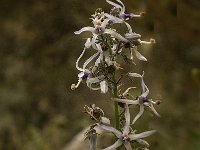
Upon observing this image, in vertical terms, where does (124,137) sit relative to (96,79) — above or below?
below

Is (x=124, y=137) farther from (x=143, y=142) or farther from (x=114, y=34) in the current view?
(x=114, y=34)

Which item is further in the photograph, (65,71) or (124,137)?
(65,71)

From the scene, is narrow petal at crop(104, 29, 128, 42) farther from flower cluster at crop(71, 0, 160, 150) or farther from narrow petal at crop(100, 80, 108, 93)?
narrow petal at crop(100, 80, 108, 93)

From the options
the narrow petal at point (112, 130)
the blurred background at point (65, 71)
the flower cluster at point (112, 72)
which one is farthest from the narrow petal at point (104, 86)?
the blurred background at point (65, 71)

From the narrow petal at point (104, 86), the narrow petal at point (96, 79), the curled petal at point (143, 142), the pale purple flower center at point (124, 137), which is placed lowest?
the curled petal at point (143, 142)

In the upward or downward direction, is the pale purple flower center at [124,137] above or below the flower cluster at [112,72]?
below

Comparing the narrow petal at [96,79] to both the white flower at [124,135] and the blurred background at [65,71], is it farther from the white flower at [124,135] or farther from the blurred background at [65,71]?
the blurred background at [65,71]

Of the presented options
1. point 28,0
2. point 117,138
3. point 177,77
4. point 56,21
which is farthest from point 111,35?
point 28,0

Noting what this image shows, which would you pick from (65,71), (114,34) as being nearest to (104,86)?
(114,34)

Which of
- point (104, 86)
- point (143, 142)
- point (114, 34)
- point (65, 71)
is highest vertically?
point (65, 71)
